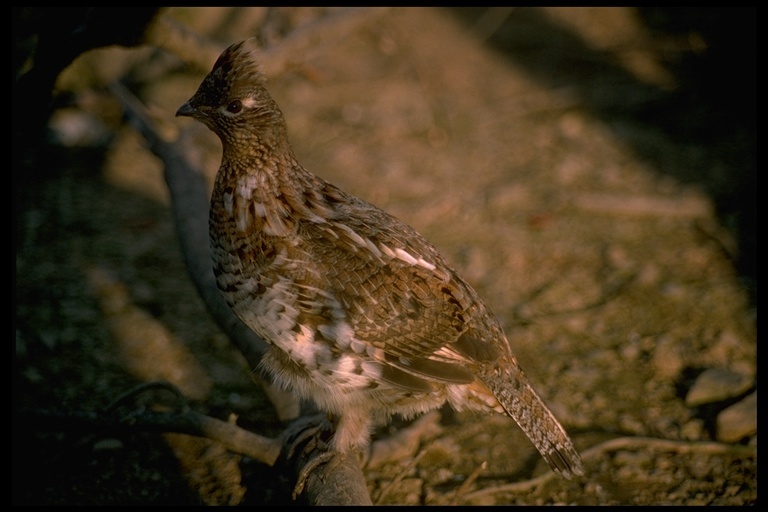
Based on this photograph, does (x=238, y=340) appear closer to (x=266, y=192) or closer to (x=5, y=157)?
(x=266, y=192)

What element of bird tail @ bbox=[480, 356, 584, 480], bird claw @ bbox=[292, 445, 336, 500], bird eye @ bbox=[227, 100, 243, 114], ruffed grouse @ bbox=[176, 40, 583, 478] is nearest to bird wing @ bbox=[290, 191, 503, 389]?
ruffed grouse @ bbox=[176, 40, 583, 478]

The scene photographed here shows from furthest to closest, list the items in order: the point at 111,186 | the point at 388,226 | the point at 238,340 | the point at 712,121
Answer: the point at 712,121 → the point at 111,186 → the point at 238,340 → the point at 388,226

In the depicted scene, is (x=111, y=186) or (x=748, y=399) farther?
(x=111, y=186)

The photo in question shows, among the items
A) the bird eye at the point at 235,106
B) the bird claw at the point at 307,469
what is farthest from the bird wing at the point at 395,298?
the bird eye at the point at 235,106

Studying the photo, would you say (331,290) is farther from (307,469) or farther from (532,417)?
(532,417)

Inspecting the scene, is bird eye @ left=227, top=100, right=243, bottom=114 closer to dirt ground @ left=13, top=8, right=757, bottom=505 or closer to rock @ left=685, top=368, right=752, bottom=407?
dirt ground @ left=13, top=8, right=757, bottom=505

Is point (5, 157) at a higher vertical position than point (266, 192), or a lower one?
lower

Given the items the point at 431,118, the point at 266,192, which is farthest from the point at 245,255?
the point at 431,118

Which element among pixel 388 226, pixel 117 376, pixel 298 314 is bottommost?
pixel 117 376
